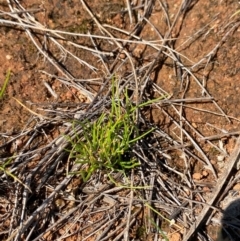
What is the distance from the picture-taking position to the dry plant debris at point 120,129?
1938mm

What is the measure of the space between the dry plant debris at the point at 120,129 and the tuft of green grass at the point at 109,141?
1 cm

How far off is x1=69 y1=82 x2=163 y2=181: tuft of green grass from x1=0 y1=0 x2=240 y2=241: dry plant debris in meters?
0.01

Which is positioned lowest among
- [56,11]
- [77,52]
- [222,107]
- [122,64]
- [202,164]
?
[202,164]

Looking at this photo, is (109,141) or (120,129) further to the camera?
(120,129)

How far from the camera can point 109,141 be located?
1.90 m

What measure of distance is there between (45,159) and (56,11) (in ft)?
2.07

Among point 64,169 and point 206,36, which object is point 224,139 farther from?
Result: point 64,169

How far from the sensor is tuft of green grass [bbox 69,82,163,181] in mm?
1896

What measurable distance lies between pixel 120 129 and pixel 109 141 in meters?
0.12

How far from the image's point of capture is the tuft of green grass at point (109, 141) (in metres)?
1.90

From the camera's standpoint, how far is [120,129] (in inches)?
78.7

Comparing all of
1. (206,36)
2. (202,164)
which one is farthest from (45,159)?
(206,36)

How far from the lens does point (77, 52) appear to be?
6.97 ft

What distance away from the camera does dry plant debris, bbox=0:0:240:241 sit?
1938mm
